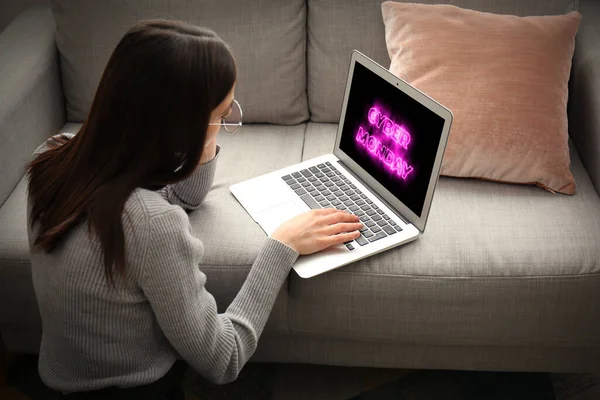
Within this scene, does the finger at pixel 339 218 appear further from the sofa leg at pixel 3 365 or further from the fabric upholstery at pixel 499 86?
the sofa leg at pixel 3 365

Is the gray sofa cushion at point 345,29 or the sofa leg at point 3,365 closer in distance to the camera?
the sofa leg at point 3,365

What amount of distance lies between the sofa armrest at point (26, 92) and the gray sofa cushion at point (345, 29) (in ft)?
2.39

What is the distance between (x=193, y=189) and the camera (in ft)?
5.22

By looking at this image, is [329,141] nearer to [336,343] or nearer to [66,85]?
[336,343]

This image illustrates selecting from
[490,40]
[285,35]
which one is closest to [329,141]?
[285,35]

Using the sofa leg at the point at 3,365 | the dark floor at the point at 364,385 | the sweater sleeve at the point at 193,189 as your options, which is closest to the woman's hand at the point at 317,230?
the sweater sleeve at the point at 193,189

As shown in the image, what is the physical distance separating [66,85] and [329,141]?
0.76 meters

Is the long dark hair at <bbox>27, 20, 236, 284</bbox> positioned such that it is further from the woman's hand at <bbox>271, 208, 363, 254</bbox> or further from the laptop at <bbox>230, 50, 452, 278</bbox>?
the laptop at <bbox>230, 50, 452, 278</bbox>

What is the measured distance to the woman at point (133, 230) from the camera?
1.09 meters

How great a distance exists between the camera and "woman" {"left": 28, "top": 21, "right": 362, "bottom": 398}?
1.09 m

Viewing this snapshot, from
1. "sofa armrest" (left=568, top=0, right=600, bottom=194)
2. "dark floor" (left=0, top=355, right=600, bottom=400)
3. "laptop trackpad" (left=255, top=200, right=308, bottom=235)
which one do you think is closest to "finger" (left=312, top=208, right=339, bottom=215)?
"laptop trackpad" (left=255, top=200, right=308, bottom=235)

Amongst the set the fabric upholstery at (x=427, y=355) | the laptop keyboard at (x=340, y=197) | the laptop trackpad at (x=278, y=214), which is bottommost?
the fabric upholstery at (x=427, y=355)

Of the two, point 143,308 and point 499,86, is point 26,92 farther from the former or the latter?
point 499,86

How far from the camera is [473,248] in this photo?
1546 mm
